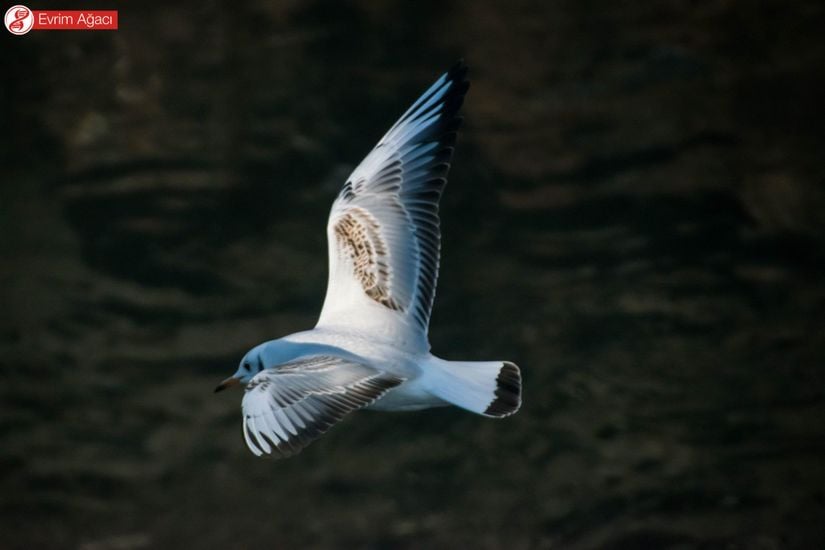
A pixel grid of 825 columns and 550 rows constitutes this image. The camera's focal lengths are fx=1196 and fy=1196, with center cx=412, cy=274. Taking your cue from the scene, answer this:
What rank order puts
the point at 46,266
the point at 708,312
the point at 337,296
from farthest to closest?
1. the point at 46,266
2. the point at 708,312
3. the point at 337,296

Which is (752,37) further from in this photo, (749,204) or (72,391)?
(72,391)

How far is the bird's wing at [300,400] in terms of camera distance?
4660mm

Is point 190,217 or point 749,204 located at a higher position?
point 190,217

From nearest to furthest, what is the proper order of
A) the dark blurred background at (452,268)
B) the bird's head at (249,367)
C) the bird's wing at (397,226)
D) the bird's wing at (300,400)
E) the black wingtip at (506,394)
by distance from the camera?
the bird's wing at (300,400) < the black wingtip at (506,394) < the bird's head at (249,367) < the bird's wing at (397,226) < the dark blurred background at (452,268)

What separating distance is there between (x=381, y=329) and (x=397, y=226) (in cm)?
60

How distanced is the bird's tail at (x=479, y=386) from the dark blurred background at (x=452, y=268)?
7.42 ft

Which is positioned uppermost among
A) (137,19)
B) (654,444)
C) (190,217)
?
(137,19)

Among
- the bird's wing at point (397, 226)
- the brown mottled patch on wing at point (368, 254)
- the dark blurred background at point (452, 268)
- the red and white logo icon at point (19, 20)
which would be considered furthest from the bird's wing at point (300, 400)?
the red and white logo icon at point (19, 20)

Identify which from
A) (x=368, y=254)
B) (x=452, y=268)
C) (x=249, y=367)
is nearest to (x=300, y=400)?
(x=249, y=367)

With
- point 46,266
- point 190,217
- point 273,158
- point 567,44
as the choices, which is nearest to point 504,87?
point 567,44

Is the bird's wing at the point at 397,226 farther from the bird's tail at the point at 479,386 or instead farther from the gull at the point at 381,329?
the bird's tail at the point at 479,386

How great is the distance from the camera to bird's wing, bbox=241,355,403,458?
4660 millimetres

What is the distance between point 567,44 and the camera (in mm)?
9477

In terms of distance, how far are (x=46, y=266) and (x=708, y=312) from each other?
495 centimetres
